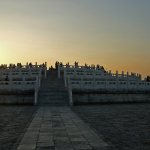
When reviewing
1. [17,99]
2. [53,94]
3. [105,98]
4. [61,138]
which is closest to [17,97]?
[17,99]

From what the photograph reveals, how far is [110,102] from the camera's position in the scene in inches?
1210

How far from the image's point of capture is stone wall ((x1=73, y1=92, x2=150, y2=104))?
29312 millimetres

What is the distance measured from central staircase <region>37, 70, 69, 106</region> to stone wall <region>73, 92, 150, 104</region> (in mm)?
1130

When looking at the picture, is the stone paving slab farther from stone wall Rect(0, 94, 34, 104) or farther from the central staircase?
stone wall Rect(0, 94, 34, 104)

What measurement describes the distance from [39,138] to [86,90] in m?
18.8

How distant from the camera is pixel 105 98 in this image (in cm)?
3056

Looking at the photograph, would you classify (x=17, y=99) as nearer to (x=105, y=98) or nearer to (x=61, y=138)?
(x=105, y=98)

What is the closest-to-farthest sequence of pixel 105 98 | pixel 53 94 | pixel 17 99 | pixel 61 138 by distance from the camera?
pixel 61 138, pixel 17 99, pixel 53 94, pixel 105 98

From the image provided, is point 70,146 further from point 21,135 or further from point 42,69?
point 42,69

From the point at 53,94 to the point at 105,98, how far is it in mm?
4500

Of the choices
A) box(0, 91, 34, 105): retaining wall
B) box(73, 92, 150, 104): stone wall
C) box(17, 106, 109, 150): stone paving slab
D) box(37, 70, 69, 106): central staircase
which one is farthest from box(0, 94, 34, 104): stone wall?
box(17, 106, 109, 150): stone paving slab

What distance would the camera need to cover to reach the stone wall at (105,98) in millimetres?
29312

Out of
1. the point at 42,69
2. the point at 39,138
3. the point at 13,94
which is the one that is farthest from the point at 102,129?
the point at 42,69

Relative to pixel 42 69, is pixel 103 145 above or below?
below
